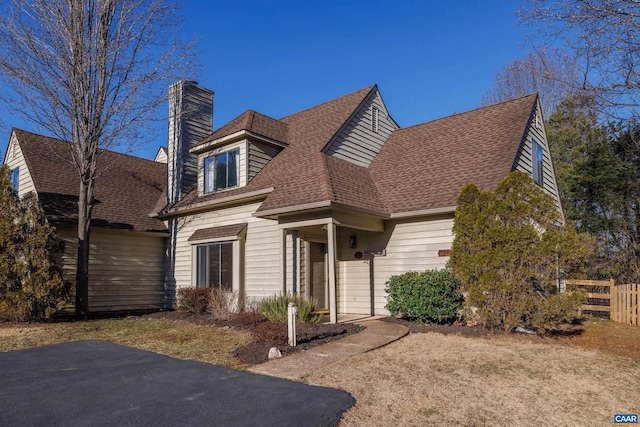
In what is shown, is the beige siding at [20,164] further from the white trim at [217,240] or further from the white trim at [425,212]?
the white trim at [425,212]

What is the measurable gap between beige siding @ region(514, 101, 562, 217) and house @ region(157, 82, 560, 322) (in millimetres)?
40

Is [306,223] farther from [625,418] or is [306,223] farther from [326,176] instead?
[625,418]

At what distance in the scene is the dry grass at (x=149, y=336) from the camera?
26.2 ft

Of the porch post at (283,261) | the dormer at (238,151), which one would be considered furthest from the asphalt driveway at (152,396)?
the dormer at (238,151)

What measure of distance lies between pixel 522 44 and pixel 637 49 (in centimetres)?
185

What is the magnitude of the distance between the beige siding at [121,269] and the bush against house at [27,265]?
160 centimetres

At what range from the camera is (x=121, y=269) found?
15023 millimetres

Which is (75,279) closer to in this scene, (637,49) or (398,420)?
(398,420)

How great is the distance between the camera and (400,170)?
13.4m

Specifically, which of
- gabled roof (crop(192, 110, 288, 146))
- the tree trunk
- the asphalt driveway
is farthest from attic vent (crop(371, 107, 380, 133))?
the asphalt driveway

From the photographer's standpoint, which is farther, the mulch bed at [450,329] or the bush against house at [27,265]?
the bush against house at [27,265]

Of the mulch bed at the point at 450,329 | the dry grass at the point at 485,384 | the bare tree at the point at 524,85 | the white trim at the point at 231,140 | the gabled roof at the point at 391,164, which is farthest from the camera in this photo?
the bare tree at the point at 524,85

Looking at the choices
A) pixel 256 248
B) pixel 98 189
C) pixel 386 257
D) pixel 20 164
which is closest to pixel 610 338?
pixel 386 257

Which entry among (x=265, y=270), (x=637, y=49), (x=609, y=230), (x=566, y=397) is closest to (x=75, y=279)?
(x=265, y=270)
